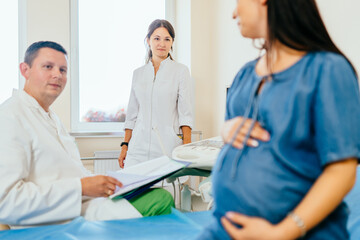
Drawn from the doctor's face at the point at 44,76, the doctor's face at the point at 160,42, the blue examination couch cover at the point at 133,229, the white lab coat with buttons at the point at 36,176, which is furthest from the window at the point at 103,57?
the blue examination couch cover at the point at 133,229

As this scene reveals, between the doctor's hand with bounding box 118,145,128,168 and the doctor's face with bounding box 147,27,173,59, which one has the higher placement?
the doctor's face with bounding box 147,27,173,59

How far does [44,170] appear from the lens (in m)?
1.26

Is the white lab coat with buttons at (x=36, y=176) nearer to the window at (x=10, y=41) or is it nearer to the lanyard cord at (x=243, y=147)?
the lanyard cord at (x=243, y=147)

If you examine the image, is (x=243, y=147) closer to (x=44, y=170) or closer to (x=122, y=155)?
(x=44, y=170)

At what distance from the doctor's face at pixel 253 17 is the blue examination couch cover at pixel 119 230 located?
0.68m

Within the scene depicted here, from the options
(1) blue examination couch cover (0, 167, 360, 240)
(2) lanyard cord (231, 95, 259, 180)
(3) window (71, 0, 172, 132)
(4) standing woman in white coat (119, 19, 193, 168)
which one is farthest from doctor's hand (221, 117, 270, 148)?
(3) window (71, 0, 172, 132)

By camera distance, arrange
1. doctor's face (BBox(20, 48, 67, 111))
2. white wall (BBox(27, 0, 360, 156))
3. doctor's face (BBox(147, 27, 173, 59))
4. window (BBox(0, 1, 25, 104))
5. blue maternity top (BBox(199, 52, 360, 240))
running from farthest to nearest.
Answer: window (BBox(0, 1, 25, 104)), white wall (BBox(27, 0, 360, 156)), doctor's face (BBox(147, 27, 173, 59)), doctor's face (BBox(20, 48, 67, 111)), blue maternity top (BBox(199, 52, 360, 240))

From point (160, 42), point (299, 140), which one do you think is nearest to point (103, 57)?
point (160, 42)

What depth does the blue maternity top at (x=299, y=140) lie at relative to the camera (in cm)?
49

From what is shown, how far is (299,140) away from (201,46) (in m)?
2.93

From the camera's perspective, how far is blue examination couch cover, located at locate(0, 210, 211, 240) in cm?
100

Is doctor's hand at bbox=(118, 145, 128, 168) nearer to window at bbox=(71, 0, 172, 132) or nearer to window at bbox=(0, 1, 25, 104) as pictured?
window at bbox=(71, 0, 172, 132)

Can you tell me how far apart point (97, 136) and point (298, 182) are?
272 centimetres

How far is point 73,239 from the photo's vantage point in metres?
0.97
